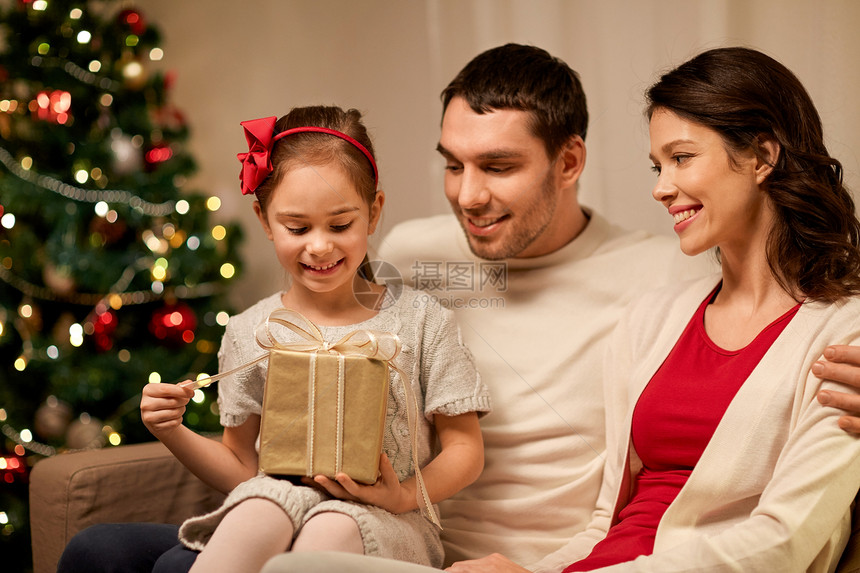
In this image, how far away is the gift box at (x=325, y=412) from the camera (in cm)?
107

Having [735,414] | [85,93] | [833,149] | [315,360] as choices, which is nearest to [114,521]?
[315,360]

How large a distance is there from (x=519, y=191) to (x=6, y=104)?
150 cm

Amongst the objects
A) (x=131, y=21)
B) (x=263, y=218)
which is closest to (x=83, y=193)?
(x=131, y=21)

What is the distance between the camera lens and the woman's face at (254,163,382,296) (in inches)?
43.9

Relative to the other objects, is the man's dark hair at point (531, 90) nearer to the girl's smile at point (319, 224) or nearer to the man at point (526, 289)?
the man at point (526, 289)

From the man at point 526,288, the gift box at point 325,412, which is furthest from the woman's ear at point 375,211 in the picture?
the gift box at point 325,412

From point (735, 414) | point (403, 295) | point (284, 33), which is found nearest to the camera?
point (735, 414)

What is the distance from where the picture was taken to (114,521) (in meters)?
1.44

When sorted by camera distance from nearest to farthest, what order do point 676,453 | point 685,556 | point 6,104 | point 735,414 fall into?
1. point 685,556
2. point 735,414
3. point 676,453
4. point 6,104

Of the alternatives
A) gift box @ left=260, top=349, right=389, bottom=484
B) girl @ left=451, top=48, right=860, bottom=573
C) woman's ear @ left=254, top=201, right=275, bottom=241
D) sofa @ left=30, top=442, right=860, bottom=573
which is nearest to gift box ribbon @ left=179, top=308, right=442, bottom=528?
gift box @ left=260, top=349, right=389, bottom=484

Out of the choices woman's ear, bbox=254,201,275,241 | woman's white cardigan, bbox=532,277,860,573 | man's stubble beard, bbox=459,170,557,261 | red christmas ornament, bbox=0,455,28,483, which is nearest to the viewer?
woman's white cardigan, bbox=532,277,860,573

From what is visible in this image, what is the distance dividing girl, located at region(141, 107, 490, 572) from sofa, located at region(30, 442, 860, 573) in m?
0.27

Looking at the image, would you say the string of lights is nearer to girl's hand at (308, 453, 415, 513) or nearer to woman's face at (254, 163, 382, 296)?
woman's face at (254, 163, 382, 296)

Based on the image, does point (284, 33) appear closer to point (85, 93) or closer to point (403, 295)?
point (403, 295)
